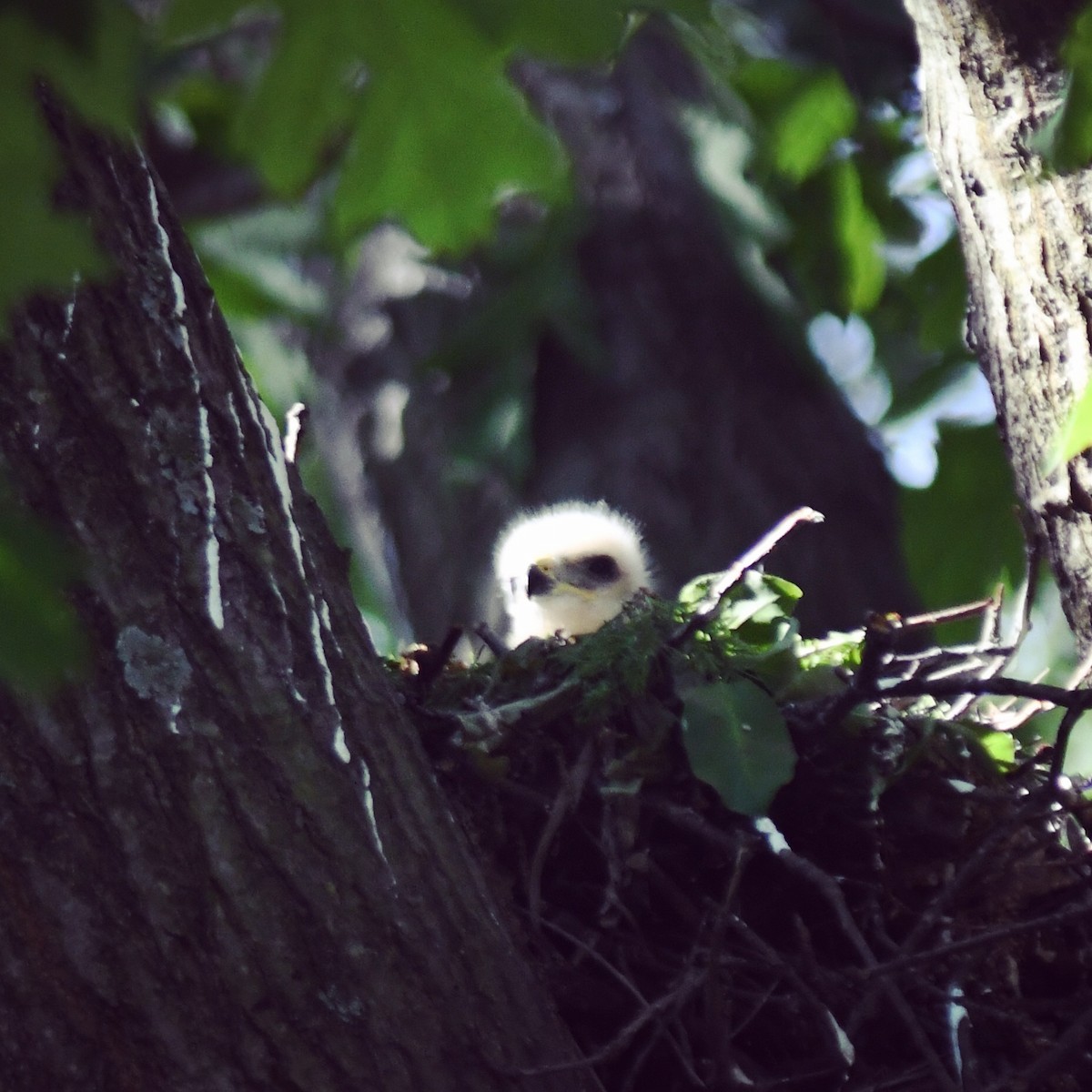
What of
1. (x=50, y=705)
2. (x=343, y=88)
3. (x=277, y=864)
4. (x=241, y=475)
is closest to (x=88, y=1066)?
(x=277, y=864)

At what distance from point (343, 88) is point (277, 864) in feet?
2.73

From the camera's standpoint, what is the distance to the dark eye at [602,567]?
3.79 metres

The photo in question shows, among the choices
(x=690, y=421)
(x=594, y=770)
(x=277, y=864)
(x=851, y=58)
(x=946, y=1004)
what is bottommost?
(x=946, y=1004)

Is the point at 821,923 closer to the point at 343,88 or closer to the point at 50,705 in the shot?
the point at 50,705

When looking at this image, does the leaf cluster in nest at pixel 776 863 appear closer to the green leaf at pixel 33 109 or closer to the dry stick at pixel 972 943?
the dry stick at pixel 972 943

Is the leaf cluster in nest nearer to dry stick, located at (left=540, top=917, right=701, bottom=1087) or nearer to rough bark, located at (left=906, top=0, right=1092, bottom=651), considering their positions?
dry stick, located at (left=540, top=917, right=701, bottom=1087)

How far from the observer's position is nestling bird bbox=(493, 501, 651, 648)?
3.74 m

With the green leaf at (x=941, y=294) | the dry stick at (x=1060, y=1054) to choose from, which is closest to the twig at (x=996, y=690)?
the dry stick at (x=1060, y=1054)

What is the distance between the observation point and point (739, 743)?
84.7 inches

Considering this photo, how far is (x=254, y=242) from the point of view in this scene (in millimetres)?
5156

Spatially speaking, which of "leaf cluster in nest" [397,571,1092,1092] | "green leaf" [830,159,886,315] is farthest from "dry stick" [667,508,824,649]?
"green leaf" [830,159,886,315]

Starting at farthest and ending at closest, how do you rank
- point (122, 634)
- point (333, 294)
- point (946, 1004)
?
point (333, 294) → point (946, 1004) → point (122, 634)

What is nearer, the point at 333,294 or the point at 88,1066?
the point at 88,1066

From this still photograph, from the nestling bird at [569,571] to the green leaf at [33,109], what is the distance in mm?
2417
